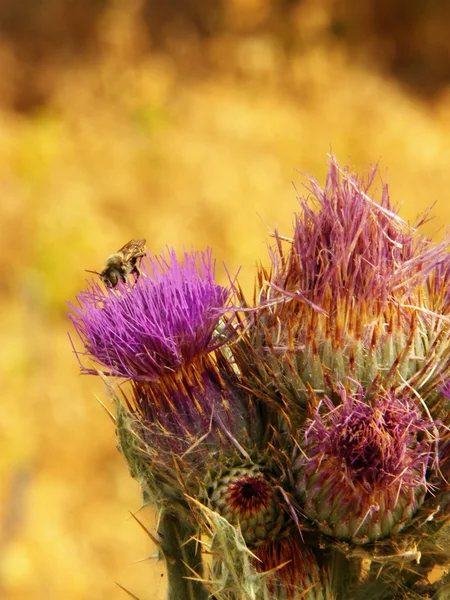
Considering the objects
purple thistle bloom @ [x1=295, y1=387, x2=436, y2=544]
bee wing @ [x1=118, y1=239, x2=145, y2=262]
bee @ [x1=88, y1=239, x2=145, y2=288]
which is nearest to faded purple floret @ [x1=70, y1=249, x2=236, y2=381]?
bee @ [x1=88, y1=239, x2=145, y2=288]

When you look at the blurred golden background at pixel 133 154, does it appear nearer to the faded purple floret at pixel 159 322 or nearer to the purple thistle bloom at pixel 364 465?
the faded purple floret at pixel 159 322

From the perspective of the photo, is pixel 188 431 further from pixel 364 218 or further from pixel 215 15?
pixel 215 15

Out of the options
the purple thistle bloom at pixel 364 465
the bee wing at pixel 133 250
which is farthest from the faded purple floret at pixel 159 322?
the purple thistle bloom at pixel 364 465

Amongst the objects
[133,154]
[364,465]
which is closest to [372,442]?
[364,465]

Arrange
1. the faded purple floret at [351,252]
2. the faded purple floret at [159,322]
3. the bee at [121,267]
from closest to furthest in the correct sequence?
the faded purple floret at [351,252] → the faded purple floret at [159,322] → the bee at [121,267]

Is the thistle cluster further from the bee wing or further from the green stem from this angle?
the bee wing

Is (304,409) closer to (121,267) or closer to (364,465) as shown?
(364,465)

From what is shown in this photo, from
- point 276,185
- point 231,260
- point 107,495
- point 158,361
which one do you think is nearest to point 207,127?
point 276,185
